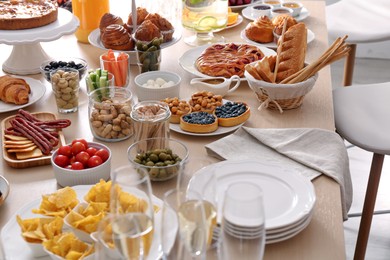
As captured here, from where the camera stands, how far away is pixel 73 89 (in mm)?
1735

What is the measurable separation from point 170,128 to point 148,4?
0.85 m

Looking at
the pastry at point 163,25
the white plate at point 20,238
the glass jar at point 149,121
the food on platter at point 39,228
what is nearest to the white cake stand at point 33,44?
the pastry at point 163,25

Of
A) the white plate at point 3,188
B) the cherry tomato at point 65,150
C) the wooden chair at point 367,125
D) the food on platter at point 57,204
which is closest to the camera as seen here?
the food on platter at point 57,204

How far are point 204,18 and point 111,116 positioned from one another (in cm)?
76

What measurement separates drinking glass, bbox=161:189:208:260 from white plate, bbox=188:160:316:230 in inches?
11.4

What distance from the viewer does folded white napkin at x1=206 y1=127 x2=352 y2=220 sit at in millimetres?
1467

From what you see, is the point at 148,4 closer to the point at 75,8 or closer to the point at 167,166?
the point at 75,8

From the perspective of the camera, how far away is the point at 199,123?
1.63m

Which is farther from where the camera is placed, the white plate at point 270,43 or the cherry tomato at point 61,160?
the white plate at point 270,43

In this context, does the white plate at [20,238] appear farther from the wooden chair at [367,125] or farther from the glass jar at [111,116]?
the wooden chair at [367,125]

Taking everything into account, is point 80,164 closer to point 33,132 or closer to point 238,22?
point 33,132

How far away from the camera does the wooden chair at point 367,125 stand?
209 cm

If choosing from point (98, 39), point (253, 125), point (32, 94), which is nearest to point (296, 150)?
point (253, 125)

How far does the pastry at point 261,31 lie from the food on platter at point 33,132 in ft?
2.65
